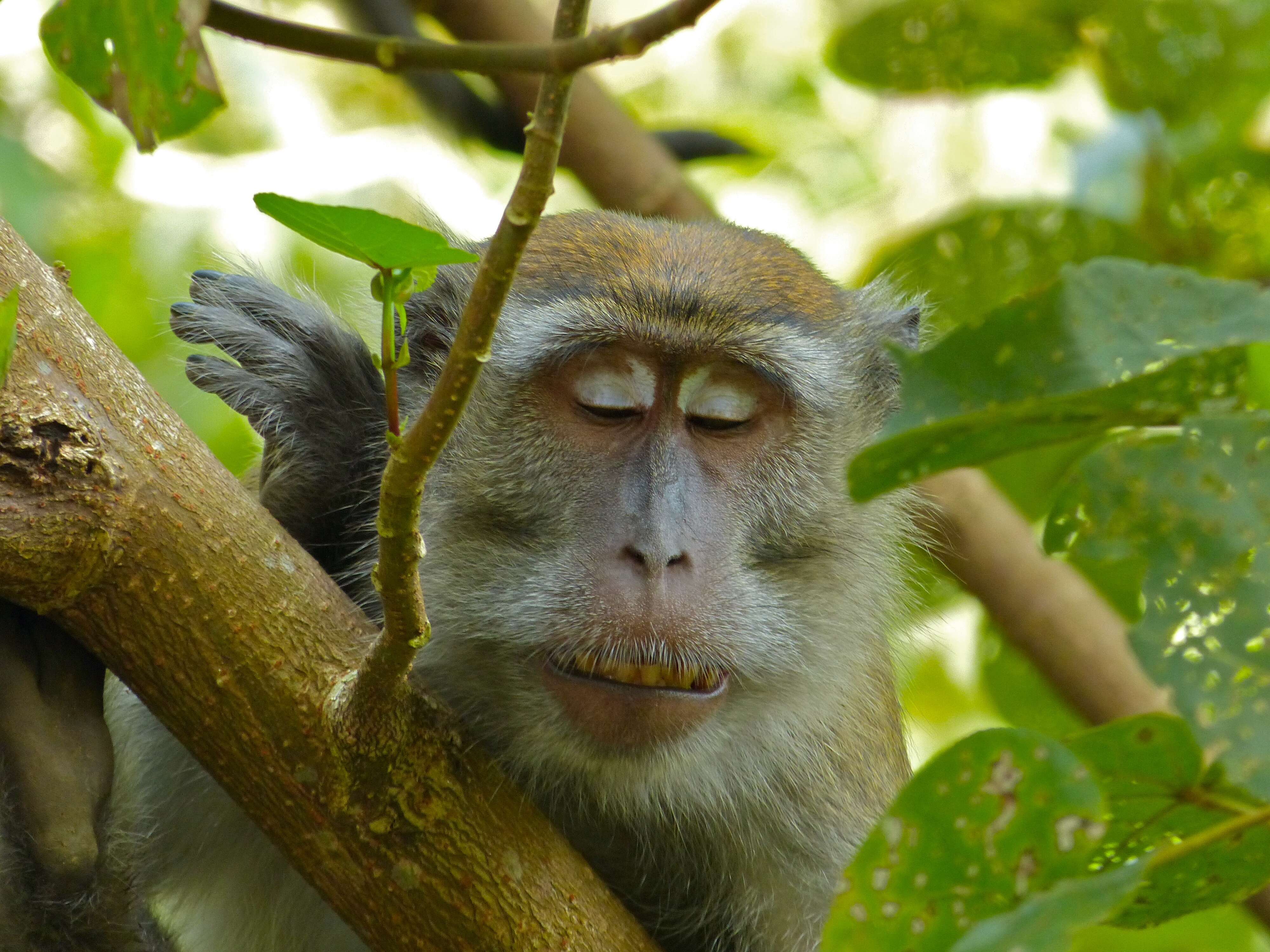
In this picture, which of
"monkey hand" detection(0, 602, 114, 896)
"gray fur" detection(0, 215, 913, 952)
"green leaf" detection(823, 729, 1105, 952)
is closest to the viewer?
"green leaf" detection(823, 729, 1105, 952)

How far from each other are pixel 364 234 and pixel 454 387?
238mm

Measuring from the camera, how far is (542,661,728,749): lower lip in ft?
10.3

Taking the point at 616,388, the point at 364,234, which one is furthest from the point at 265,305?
the point at 364,234

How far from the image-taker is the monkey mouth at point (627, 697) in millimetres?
3125

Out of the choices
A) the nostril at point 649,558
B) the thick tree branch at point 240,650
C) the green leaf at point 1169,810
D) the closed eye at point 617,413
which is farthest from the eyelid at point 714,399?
the green leaf at point 1169,810

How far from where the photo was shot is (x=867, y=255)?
736 centimetres

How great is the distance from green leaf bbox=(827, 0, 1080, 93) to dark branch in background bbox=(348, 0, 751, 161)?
27.0 inches

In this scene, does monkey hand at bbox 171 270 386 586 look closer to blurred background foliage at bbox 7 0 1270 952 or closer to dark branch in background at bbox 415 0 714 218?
blurred background foliage at bbox 7 0 1270 952

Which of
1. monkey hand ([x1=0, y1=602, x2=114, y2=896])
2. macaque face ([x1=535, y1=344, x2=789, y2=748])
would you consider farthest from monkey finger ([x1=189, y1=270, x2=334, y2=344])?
monkey hand ([x1=0, y1=602, x2=114, y2=896])

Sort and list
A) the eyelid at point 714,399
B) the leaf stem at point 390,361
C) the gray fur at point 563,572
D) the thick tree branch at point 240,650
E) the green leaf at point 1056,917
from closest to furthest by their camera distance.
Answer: the green leaf at point 1056,917 → the leaf stem at point 390,361 → the thick tree branch at point 240,650 → the gray fur at point 563,572 → the eyelid at point 714,399

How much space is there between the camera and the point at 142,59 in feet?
5.81

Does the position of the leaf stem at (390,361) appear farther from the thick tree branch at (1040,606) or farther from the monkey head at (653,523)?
the thick tree branch at (1040,606)

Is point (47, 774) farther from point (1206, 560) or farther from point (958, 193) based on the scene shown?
point (958, 193)

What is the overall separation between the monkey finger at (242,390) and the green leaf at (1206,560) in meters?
2.45
